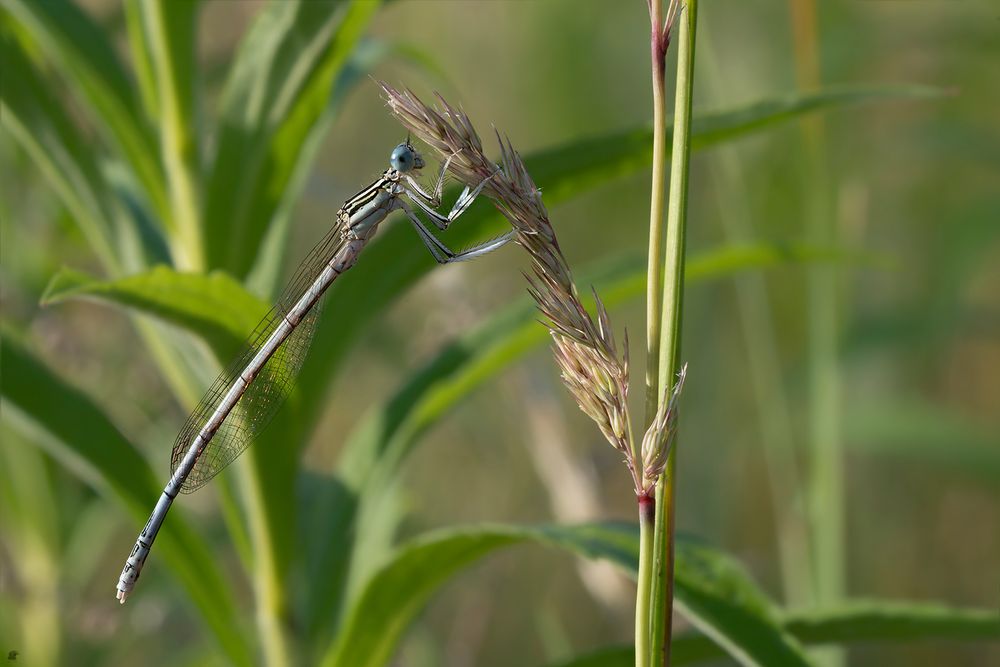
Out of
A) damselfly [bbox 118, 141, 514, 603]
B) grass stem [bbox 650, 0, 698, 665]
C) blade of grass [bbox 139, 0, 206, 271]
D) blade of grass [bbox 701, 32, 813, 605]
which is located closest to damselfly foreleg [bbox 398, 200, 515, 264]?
damselfly [bbox 118, 141, 514, 603]

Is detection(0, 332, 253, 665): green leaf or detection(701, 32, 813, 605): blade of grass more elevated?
detection(701, 32, 813, 605): blade of grass

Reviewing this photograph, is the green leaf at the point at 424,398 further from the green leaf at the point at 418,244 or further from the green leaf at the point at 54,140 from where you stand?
the green leaf at the point at 54,140

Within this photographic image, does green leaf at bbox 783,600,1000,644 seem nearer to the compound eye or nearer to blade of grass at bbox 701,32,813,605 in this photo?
blade of grass at bbox 701,32,813,605

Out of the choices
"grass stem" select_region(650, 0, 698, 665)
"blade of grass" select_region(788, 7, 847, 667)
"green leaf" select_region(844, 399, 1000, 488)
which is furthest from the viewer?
"green leaf" select_region(844, 399, 1000, 488)

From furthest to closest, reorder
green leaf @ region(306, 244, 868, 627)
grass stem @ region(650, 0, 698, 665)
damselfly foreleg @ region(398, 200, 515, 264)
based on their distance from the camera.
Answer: green leaf @ region(306, 244, 868, 627) < damselfly foreleg @ region(398, 200, 515, 264) < grass stem @ region(650, 0, 698, 665)

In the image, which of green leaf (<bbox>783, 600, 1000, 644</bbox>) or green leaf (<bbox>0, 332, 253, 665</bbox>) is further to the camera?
green leaf (<bbox>0, 332, 253, 665</bbox>)

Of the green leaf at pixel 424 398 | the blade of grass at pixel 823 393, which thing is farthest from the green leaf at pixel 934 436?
the green leaf at pixel 424 398

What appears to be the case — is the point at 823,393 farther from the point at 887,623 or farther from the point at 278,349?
the point at 278,349
